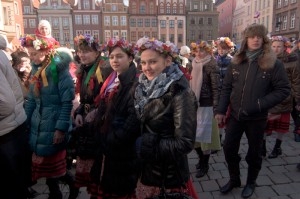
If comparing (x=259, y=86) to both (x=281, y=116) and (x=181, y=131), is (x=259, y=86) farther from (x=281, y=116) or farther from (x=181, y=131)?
(x=281, y=116)

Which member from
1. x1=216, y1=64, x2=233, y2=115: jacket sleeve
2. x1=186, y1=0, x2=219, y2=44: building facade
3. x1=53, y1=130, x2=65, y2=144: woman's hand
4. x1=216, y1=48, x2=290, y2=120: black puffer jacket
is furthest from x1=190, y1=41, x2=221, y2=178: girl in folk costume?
x1=186, y1=0, x2=219, y2=44: building facade

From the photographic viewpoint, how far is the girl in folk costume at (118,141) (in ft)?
8.06

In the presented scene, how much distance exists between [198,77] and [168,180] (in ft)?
7.78

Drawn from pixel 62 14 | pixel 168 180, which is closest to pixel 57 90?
pixel 168 180

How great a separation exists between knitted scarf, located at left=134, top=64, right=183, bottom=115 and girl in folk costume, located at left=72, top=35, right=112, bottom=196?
90 centimetres

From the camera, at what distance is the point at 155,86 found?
221cm

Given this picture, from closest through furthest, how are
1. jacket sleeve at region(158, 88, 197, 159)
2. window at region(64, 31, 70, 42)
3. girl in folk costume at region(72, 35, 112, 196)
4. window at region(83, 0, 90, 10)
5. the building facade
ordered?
1. jacket sleeve at region(158, 88, 197, 159)
2. girl in folk costume at region(72, 35, 112, 196)
3. window at region(83, 0, 90, 10)
4. window at region(64, 31, 70, 42)
5. the building facade

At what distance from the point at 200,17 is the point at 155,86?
57.9 meters

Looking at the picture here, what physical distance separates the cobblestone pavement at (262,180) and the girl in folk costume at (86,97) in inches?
34.0

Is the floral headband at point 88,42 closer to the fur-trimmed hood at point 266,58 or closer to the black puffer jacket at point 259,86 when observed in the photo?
the black puffer jacket at point 259,86

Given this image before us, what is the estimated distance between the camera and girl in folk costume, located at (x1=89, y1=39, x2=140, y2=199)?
2.46 meters

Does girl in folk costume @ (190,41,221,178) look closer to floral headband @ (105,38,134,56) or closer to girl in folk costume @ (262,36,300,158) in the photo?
girl in folk costume @ (262,36,300,158)

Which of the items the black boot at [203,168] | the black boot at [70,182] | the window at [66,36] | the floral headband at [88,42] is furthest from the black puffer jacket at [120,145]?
the window at [66,36]

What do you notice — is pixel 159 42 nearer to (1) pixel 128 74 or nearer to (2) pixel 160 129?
(1) pixel 128 74
